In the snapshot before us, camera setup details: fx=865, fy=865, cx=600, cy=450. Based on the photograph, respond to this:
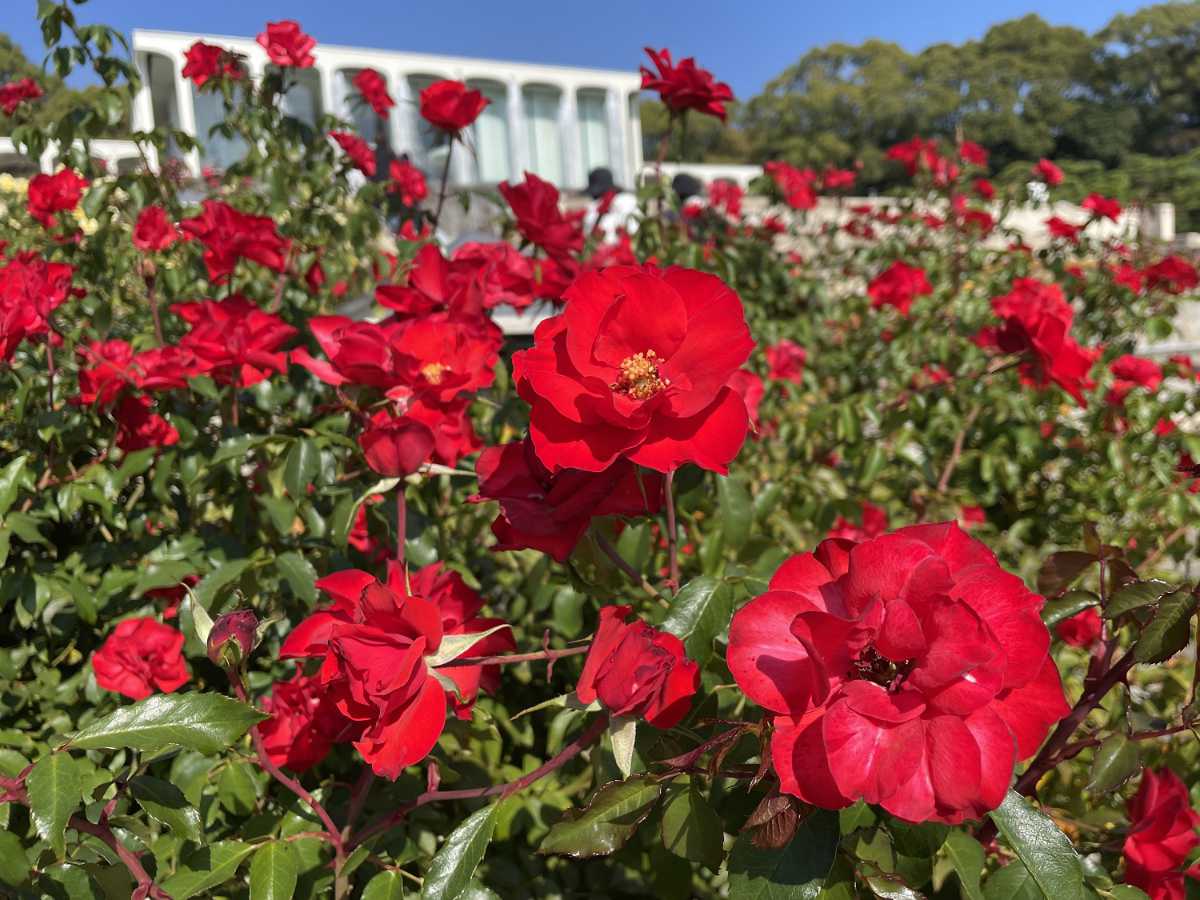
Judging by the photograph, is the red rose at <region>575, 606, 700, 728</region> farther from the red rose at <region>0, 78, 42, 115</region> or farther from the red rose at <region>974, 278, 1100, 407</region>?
the red rose at <region>0, 78, 42, 115</region>

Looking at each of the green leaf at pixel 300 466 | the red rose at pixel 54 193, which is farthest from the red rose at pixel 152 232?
the green leaf at pixel 300 466

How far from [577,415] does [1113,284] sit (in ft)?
10.7

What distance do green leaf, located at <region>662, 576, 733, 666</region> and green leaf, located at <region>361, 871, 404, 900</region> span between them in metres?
0.32

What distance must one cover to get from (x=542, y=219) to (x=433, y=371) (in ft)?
1.73

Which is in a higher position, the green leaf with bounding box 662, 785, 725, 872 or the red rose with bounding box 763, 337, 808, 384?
the red rose with bounding box 763, 337, 808, 384

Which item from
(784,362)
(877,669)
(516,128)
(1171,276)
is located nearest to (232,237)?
(877,669)

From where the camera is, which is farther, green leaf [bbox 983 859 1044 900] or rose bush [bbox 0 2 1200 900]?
green leaf [bbox 983 859 1044 900]

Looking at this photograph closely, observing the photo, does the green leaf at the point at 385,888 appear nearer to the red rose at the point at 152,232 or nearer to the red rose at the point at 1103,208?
the red rose at the point at 152,232

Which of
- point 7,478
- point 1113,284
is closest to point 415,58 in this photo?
point 1113,284

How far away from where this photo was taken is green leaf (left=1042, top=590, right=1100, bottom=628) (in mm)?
766

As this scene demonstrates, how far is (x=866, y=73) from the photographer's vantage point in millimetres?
53500

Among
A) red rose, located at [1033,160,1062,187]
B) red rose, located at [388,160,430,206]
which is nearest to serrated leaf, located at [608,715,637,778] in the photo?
red rose, located at [388,160,430,206]

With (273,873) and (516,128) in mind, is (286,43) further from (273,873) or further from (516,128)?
(516,128)

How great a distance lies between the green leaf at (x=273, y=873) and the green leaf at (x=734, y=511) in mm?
571
